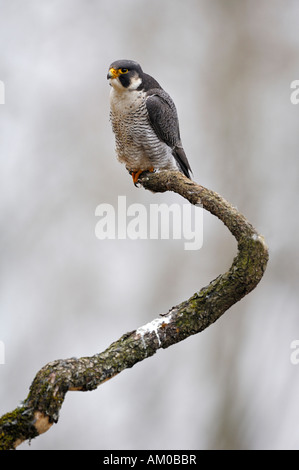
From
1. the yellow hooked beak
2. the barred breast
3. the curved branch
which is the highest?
the yellow hooked beak

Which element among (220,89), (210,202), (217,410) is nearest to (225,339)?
(217,410)

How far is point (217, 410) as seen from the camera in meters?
6.75

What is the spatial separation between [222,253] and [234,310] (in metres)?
0.76

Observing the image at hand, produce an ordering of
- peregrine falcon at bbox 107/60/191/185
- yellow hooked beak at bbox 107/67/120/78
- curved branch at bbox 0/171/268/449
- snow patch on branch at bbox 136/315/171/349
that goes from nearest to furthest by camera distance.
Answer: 1. curved branch at bbox 0/171/268/449
2. snow patch on branch at bbox 136/315/171/349
3. yellow hooked beak at bbox 107/67/120/78
4. peregrine falcon at bbox 107/60/191/185

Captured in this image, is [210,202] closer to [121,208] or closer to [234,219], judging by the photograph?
[234,219]

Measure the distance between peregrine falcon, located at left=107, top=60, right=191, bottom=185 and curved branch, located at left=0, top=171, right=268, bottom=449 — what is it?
185 cm

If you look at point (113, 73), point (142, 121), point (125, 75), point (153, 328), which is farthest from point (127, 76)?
point (153, 328)

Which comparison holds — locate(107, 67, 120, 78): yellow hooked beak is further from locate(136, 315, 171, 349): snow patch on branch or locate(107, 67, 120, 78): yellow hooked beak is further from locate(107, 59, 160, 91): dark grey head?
locate(136, 315, 171, 349): snow patch on branch

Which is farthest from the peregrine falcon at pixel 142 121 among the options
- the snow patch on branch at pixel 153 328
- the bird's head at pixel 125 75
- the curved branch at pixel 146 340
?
the snow patch on branch at pixel 153 328

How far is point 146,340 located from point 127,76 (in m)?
2.38

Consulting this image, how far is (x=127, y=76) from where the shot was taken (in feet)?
13.3

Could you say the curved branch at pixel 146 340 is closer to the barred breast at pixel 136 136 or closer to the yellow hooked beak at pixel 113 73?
the yellow hooked beak at pixel 113 73

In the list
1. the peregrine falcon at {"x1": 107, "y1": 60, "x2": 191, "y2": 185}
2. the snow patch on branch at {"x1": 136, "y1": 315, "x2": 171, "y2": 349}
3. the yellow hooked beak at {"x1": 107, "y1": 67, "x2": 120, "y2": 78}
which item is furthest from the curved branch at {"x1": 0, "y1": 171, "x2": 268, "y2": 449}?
the peregrine falcon at {"x1": 107, "y1": 60, "x2": 191, "y2": 185}

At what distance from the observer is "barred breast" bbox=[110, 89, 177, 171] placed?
4223 mm
